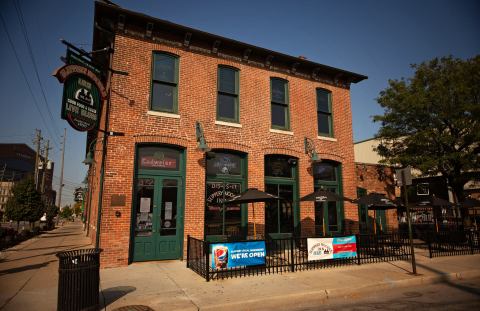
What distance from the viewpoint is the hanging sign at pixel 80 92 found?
7732 mm

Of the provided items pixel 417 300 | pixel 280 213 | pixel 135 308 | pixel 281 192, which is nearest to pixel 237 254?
pixel 135 308

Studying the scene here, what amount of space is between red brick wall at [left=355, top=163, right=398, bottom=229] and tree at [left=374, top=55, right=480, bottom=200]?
122 cm

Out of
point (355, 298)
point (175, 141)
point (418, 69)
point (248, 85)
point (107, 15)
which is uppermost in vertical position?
point (418, 69)

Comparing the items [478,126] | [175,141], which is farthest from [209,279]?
[478,126]

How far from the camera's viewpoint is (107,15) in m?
10.7

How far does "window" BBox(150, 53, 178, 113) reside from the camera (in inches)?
446

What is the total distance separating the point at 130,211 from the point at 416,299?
26.7 feet

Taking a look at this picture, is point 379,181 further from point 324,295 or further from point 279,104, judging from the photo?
point 324,295

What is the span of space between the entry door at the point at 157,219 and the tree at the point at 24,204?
690 inches

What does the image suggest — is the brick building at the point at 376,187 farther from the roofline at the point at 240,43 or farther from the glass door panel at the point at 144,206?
the glass door panel at the point at 144,206

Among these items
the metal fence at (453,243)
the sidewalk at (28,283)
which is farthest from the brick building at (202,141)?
the metal fence at (453,243)

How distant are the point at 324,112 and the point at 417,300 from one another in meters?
9.92

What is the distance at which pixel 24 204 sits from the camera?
2273 centimetres

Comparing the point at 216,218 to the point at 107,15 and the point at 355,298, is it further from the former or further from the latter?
the point at 107,15
